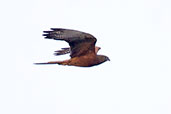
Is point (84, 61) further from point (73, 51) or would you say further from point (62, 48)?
point (62, 48)

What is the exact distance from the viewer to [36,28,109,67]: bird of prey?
16.5m

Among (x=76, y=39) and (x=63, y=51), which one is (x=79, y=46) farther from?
(x=63, y=51)

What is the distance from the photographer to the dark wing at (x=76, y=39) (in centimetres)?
1650

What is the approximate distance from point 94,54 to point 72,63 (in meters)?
0.86

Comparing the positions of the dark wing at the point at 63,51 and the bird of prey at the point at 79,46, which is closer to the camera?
the bird of prey at the point at 79,46

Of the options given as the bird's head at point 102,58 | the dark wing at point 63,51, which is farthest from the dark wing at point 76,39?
the dark wing at point 63,51

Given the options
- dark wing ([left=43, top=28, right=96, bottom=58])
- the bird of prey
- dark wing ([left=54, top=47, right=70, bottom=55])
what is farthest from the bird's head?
dark wing ([left=54, top=47, right=70, bottom=55])

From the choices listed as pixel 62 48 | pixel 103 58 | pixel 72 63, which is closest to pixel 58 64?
pixel 72 63

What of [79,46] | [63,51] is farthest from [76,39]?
[63,51]

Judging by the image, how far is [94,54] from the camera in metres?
17.6

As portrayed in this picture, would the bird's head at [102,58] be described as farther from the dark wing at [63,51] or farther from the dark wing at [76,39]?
the dark wing at [63,51]

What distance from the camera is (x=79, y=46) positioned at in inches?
678

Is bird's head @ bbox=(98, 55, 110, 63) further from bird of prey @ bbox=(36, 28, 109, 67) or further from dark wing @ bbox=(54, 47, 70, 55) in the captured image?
dark wing @ bbox=(54, 47, 70, 55)

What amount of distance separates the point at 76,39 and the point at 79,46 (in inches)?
16.8
